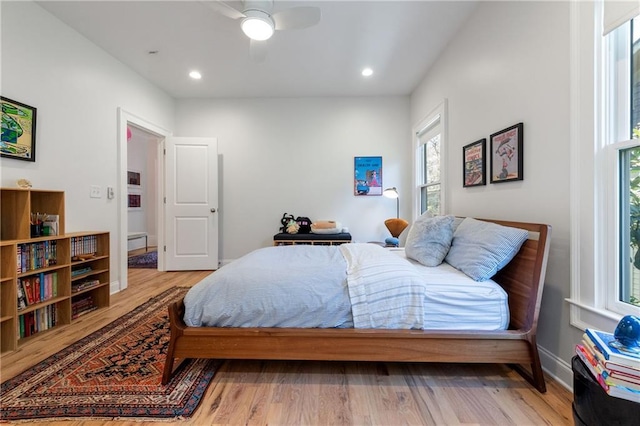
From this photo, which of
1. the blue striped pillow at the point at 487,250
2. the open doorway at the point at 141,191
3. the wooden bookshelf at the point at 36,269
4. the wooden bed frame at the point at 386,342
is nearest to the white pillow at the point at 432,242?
the blue striped pillow at the point at 487,250

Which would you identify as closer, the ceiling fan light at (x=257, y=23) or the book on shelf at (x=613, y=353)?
the book on shelf at (x=613, y=353)

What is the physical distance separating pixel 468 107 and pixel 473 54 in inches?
17.7

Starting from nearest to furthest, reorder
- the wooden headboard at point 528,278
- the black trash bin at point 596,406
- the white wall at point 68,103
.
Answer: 1. the black trash bin at point 596,406
2. the wooden headboard at point 528,278
3. the white wall at point 68,103

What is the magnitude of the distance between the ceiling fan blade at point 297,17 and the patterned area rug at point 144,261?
3959 mm

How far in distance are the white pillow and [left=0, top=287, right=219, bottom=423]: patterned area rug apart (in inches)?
61.9

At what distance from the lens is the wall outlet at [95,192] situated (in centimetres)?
275

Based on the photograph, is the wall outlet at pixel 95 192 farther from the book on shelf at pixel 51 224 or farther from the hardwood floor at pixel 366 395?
the hardwood floor at pixel 366 395

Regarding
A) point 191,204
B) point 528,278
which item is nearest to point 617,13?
point 528,278

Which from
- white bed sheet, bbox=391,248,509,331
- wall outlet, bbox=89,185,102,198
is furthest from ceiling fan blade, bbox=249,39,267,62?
white bed sheet, bbox=391,248,509,331

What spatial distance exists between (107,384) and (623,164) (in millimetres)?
2943

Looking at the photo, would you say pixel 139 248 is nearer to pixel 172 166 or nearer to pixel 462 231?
pixel 172 166

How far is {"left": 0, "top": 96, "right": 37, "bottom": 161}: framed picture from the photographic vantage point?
1.98 m

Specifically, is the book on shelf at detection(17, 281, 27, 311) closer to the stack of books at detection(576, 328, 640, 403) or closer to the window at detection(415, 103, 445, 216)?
the stack of books at detection(576, 328, 640, 403)

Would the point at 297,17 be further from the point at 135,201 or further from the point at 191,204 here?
the point at 135,201
